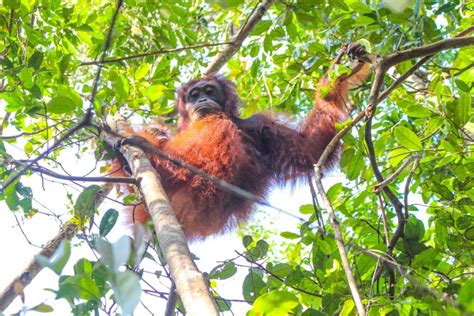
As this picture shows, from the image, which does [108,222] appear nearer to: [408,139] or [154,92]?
[154,92]

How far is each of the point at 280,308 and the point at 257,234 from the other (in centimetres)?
615

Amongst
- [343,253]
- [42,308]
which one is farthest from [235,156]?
[42,308]

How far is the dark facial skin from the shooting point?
17.6ft

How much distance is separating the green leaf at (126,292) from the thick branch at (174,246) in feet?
1.07

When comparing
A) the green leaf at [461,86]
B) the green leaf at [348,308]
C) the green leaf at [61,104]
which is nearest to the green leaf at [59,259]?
the green leaf at [348,308]

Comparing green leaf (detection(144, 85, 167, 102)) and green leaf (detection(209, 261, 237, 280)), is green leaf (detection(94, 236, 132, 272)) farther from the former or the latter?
green leaf (detection(144, 85, 167, 102))

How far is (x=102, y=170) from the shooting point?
4508 mm

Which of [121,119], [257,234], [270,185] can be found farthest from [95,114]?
[257,234]

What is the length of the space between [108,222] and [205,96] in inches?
118

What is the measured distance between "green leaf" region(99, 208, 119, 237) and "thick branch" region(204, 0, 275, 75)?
5.81 ft

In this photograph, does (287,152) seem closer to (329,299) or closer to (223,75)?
(223,75)

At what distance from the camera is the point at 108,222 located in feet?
8.59

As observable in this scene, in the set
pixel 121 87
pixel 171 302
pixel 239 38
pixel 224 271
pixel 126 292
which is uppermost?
pixel 239 38

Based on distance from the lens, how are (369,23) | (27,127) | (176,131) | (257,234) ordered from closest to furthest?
(369,23) → (27,127) → (176,131) → (257,234)
